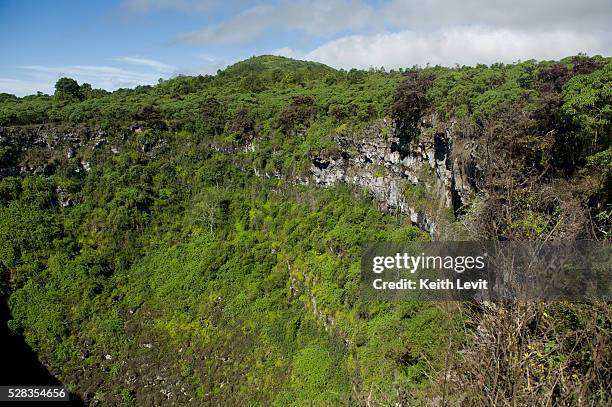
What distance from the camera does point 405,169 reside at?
2700cm

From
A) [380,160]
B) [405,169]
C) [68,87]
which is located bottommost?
[405,169]

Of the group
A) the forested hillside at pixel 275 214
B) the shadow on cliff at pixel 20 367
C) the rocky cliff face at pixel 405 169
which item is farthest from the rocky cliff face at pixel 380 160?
the shadow on cliff at pixel 20 367

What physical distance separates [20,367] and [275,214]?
19581mm

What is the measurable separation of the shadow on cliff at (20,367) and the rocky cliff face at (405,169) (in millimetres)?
21913

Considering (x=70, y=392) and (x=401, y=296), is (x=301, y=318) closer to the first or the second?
(x=401, y=296)

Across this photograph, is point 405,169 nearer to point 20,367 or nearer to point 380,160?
point 380,160

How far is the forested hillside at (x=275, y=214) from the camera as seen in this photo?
15.8 m

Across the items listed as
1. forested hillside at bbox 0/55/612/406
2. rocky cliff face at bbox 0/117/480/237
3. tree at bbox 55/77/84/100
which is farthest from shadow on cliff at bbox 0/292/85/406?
tree at bbox 55/77/84/100

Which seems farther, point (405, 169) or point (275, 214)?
point (275, 214)

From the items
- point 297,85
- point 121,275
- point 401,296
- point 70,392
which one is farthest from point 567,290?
point 297,85

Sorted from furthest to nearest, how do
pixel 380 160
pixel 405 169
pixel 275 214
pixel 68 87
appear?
pixel 68 87 → pixel 275 214 → pixel 380 160 → pixel 405 169

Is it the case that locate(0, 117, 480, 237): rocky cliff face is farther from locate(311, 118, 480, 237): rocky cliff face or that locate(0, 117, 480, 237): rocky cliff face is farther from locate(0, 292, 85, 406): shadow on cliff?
locate(0, 292, 85, 406): shadow on cliff

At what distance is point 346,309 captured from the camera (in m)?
23.8

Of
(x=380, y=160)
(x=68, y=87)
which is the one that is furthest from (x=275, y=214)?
(x=68, y=87)
